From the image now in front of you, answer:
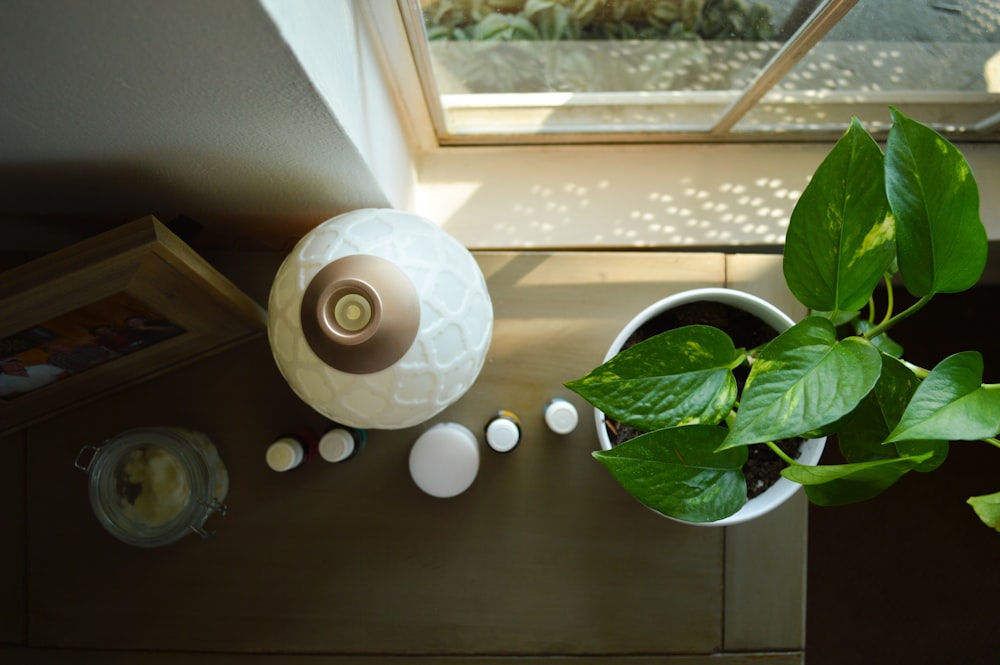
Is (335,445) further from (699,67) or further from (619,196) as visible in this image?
(699,67)

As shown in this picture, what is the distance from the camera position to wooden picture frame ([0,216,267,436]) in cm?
56

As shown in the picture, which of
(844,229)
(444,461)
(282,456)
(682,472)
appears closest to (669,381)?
(682,472)

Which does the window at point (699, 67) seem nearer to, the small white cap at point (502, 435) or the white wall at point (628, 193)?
the white wall at point (628, 193)

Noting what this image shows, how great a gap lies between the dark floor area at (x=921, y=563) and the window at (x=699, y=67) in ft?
1.82

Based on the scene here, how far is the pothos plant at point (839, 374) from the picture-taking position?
483 mm

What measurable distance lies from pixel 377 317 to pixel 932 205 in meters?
0.44

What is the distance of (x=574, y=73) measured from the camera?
2.85 ft

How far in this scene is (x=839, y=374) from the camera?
493mm

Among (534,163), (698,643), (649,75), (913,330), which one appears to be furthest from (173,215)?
(913,330)

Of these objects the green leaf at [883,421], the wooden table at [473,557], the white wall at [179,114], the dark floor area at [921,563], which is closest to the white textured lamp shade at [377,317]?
the white wall at [179,114]

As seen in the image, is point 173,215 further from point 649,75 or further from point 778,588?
point 778,588

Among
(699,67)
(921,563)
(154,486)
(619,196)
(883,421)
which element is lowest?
(921,563)

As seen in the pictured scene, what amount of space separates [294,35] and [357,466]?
0.54 meters

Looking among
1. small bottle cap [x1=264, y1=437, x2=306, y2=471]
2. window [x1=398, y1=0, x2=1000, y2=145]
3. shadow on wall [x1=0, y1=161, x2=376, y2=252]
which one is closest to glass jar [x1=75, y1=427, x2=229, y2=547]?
small bottle cap [x1=264, y1=437, x2=306, y2=471]
